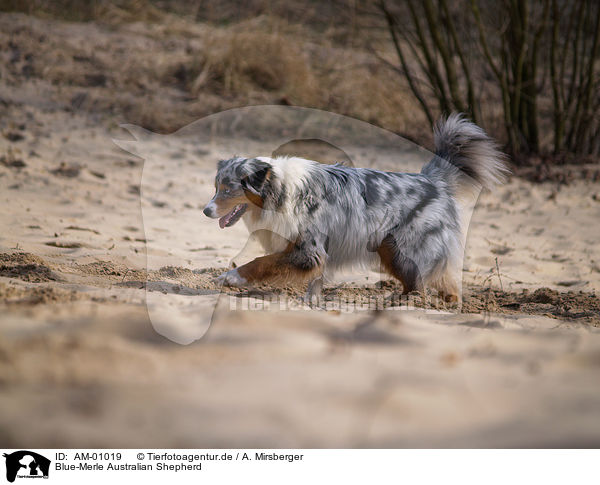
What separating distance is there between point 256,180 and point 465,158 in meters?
1.66

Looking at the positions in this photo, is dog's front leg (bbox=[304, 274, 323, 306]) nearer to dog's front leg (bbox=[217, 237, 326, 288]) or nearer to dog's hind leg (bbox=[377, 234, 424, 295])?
dog's front leg (bbox=[217, 237, 326, 288])

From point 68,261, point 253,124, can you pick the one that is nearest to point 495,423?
point 68,261

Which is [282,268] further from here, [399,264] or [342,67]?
[342,67]

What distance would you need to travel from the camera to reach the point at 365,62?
38.8ft

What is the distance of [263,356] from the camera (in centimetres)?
245

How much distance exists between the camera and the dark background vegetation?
819 centimetres

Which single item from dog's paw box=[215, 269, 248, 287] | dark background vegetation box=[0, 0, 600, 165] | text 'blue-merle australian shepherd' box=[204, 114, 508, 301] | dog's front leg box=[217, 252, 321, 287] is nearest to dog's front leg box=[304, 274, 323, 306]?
text 'blue-merle australian shepherd' box=[204, 114, 508, 301]

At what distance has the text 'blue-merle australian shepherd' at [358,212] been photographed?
13.1ft

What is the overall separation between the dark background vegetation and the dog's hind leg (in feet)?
14.9

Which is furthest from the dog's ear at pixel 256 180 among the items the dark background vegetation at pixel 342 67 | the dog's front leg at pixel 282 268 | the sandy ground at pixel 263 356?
the dark background vegetation at pixel 342 67

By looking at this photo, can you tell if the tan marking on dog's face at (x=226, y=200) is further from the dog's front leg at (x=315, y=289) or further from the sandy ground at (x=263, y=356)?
the dog's front leg at (x=315, y=289)

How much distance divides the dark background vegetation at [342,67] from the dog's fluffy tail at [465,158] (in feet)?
12.2
